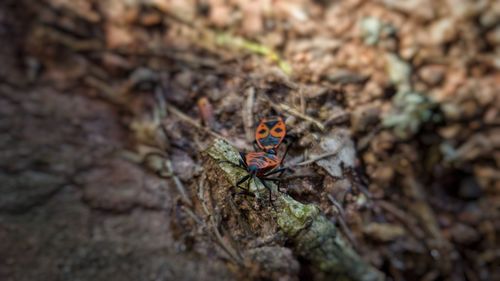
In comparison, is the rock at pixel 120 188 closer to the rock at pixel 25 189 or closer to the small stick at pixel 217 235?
the rock at pixel 25 189

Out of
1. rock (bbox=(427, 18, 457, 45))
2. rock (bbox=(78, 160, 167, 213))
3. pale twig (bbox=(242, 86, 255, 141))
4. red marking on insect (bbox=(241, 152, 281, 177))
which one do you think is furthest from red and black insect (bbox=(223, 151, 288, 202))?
rock (bbox=(427, 18, 457, 45))

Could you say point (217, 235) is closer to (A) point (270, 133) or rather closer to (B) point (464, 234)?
(A) point (270, 133)

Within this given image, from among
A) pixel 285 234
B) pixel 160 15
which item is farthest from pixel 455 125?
pixel 160 15

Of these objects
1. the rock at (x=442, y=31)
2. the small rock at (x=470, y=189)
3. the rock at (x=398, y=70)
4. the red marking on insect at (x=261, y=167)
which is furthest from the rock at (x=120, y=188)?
the rock at (x=442, y=31)

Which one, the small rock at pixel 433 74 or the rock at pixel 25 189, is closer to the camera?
the rock at pixel 25 189

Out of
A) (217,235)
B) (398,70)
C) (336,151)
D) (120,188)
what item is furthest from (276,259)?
(398,70)

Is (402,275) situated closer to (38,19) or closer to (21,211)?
(21,211)
